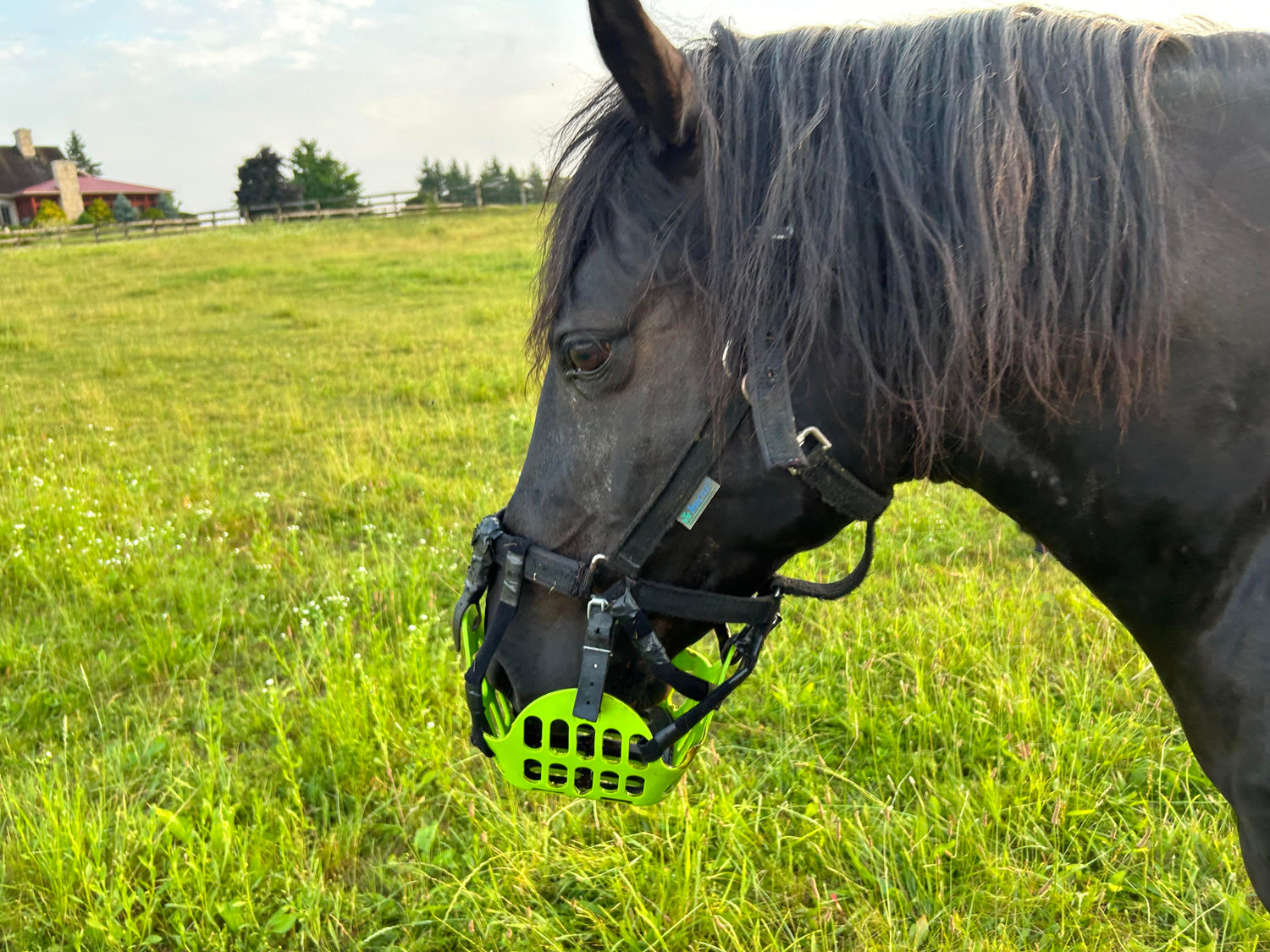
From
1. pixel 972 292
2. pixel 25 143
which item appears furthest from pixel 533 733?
pixel 25 143

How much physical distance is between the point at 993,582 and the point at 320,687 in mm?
2951

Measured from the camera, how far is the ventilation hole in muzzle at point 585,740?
1538mm

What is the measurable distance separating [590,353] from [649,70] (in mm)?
450

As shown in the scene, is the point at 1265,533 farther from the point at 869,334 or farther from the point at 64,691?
the point at 64,691

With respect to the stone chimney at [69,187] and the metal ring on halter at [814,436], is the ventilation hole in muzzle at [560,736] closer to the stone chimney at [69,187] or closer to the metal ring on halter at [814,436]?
the metal ring on halter at [814,436]

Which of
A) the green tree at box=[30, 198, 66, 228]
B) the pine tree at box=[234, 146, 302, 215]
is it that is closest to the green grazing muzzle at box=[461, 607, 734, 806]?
the pine tree at box=[234, 146, 302, 215]

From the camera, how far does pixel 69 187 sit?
50.1 meters

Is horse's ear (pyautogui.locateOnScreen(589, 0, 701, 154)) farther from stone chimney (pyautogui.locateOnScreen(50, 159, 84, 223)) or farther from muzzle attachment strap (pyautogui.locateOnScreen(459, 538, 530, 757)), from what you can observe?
stone chimney (pyautogui.locateOnScreen(50, 159, 84, 223))

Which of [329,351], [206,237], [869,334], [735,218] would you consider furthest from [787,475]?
[206,237]

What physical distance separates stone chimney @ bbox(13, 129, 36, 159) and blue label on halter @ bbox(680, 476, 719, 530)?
70.5m

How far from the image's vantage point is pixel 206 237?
27.5m

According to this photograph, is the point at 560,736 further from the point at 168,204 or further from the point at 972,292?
the point at 168,204

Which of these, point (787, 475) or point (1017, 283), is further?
point (787, 475)

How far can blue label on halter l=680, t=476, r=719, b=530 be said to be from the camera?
137 cm
